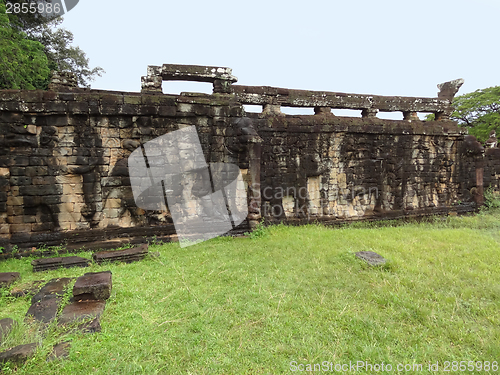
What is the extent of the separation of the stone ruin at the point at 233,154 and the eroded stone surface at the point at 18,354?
379 centimetres

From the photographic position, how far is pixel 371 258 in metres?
4.94

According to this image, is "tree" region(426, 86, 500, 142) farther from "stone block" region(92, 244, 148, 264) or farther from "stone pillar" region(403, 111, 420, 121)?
"stone block" region(92, 244, 148, 264)

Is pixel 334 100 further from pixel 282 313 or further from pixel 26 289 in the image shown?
pixel 26 289

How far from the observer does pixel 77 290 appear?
354cm

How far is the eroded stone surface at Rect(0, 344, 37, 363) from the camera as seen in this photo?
93.0 inches

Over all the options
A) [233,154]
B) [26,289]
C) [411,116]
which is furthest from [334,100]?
[26,289]

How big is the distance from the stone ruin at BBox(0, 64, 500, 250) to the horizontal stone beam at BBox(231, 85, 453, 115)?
36mm

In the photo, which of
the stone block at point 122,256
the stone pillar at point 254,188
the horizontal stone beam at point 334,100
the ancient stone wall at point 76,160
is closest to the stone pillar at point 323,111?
the horizontal stone beam at point 334,100

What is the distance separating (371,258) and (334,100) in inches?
230

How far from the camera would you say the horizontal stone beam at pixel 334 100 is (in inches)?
323

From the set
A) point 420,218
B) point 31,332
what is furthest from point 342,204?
point 31,332

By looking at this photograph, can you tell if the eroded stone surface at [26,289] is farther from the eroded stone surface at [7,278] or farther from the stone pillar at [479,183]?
the stone pillar at [479,183]

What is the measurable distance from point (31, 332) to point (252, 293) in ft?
8.19

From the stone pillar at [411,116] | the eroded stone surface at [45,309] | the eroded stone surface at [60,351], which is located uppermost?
the stone pillar at [411,116]
